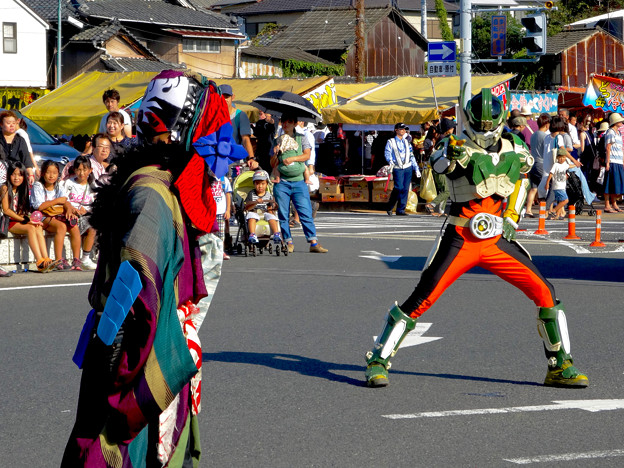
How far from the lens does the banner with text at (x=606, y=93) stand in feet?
→ 69.7

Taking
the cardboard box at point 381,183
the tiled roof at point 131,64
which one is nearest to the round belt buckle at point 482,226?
the cardboard box at point 381,183

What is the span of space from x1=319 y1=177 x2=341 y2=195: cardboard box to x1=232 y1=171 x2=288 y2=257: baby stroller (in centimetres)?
961

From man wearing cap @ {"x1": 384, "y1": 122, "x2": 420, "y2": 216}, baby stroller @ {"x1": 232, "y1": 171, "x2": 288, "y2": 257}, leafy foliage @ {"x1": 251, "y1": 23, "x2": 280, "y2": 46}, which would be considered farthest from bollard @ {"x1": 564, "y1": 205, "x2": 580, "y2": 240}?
leafy foliage @ {"x1": 251, "y1": 23, "x2": 280, "y2": 46}

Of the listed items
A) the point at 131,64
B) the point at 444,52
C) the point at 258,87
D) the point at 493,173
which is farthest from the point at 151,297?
the point at 131,64

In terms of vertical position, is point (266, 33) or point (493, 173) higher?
point (266, 33)

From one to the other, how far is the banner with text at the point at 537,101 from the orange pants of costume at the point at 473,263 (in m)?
23.9

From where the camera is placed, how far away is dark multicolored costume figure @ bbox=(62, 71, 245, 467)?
309 cm

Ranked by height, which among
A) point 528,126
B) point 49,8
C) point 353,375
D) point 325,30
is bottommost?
point 353,375

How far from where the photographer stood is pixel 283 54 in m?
64.2

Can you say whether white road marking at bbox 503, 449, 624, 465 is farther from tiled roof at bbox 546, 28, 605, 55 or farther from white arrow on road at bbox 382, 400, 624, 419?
tiled roof at bbox 546, 28, 605, 55

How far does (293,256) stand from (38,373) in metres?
6.92

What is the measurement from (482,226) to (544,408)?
1177 mm

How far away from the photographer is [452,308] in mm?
9688

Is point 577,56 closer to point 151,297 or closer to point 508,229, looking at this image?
point 508,229
